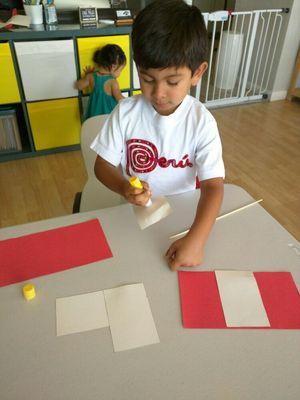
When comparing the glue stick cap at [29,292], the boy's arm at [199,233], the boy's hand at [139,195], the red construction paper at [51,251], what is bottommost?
the red construction paper at [51,251]

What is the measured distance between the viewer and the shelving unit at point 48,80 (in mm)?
1986

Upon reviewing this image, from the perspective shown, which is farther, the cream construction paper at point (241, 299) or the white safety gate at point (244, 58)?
the white safety gate at point (244, 58)

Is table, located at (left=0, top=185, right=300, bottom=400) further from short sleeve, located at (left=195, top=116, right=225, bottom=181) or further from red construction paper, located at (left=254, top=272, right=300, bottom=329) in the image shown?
short sleeve, located at (left=195, top=116, right=225, bottom=181)

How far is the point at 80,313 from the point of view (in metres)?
0.60

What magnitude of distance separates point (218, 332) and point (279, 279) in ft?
0.62

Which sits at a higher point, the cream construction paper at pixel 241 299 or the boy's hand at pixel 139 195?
the boy's hand at pixel 139 195

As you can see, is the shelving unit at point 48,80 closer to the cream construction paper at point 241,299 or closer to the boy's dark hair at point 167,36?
the boy's dark hair at point 167,36

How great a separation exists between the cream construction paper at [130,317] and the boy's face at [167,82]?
42cm

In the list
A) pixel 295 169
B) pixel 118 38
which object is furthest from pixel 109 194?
pixel 295 169

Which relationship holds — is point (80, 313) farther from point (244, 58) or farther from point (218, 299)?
point (244, 58)

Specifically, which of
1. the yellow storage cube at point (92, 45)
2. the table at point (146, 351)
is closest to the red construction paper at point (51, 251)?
the table at point (146, 351)

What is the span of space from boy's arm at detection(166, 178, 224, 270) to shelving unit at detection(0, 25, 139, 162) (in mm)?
1666

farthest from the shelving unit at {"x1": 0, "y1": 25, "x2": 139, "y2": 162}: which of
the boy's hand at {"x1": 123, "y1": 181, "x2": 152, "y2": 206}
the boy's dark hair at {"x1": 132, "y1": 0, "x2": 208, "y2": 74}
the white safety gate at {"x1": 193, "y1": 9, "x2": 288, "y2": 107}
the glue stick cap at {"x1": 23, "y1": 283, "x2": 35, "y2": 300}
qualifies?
the glue stick cap at {"x1": 23, "y1": 283, "x2": 35, "y2": 300}

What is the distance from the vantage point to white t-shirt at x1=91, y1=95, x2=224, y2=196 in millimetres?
894
